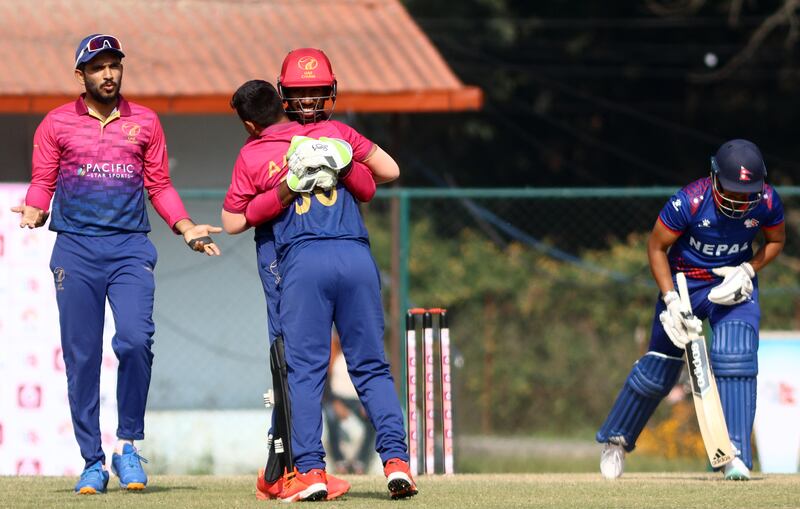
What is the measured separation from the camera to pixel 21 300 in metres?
10.1

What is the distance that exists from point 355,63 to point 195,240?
5599 mm

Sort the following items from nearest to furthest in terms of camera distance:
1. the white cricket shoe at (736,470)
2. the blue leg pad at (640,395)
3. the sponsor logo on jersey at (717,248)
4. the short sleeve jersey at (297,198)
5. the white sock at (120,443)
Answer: the short sleeve jersey at (297,198), the white sock at (120,443), the white cricket shoe at (736,470), the sponsor logo on jersey at (717,248), the blue leg pad at (640,395)

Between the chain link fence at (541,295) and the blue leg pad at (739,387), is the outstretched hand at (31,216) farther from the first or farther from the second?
the chain link fence at (541,295)

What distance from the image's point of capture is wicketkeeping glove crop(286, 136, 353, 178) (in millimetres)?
6781

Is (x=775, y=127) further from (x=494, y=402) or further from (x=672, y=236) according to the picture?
(x=672, y=236)

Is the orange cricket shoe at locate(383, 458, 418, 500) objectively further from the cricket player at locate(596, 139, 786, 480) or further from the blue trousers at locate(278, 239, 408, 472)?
the cricket player at locate(596, 139, 786, 480)

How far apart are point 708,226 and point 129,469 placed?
331cm

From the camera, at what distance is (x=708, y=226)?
8328 mm

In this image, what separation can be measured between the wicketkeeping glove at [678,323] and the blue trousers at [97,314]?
276 centimetres

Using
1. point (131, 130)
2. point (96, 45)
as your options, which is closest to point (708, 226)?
point (131, 130)

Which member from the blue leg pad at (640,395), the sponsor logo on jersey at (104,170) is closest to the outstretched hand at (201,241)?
the sponsor logo on jersey at (104,170)

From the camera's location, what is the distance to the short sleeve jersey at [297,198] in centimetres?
693

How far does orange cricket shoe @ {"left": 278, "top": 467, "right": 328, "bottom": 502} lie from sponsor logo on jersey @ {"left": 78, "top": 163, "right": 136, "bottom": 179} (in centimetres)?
172

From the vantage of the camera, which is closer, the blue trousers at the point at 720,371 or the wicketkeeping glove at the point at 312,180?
the wicketkeeping glove at the point at 312,180
